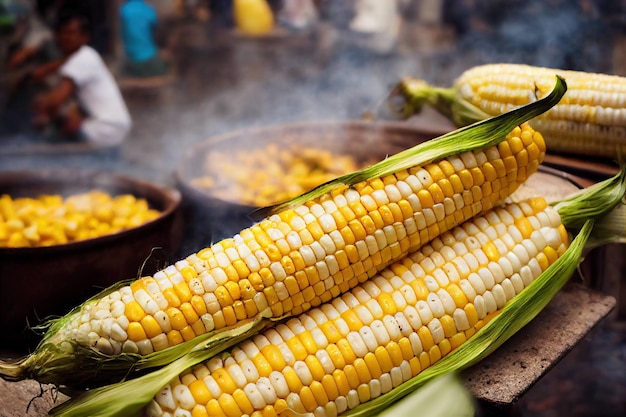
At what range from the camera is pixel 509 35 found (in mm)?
6746

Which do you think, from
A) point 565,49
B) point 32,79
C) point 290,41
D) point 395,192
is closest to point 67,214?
point 395,192

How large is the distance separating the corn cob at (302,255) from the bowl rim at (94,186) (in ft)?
1.52

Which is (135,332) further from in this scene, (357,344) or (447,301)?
(447,301)

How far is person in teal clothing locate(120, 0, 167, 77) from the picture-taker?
7.54 m

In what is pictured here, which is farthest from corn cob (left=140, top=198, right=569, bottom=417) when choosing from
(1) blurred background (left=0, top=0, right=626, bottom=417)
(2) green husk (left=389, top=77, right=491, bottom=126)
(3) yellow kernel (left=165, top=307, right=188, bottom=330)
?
(1) blurred background (left=0, top=0, right=626, bottom=417)

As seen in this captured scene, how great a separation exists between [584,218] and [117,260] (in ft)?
4.86

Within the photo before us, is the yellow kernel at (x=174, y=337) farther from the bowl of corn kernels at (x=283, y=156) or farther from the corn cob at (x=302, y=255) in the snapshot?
the bowl of corn kernels at (x=283, y=156)

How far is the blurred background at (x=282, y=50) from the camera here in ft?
19.6

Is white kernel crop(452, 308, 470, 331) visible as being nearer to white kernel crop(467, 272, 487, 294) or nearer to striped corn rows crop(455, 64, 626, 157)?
white kernel crop(467, 272, 487, 294)

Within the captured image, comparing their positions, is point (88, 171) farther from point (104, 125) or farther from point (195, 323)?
point (104, 125)

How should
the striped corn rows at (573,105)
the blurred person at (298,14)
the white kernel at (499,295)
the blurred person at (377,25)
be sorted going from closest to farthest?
1. the white kernel at (499,295)
2. the striped corn rows at (573,105)
3. the blurred person at (377,25)
4. the blurred person at (298,14)

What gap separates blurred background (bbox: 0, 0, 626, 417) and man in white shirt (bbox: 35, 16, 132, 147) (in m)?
0.25

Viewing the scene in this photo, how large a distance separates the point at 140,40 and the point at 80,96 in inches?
95.6

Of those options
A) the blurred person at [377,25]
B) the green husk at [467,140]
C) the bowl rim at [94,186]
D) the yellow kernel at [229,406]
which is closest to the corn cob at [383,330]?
the yellow kernel at [229,406]
